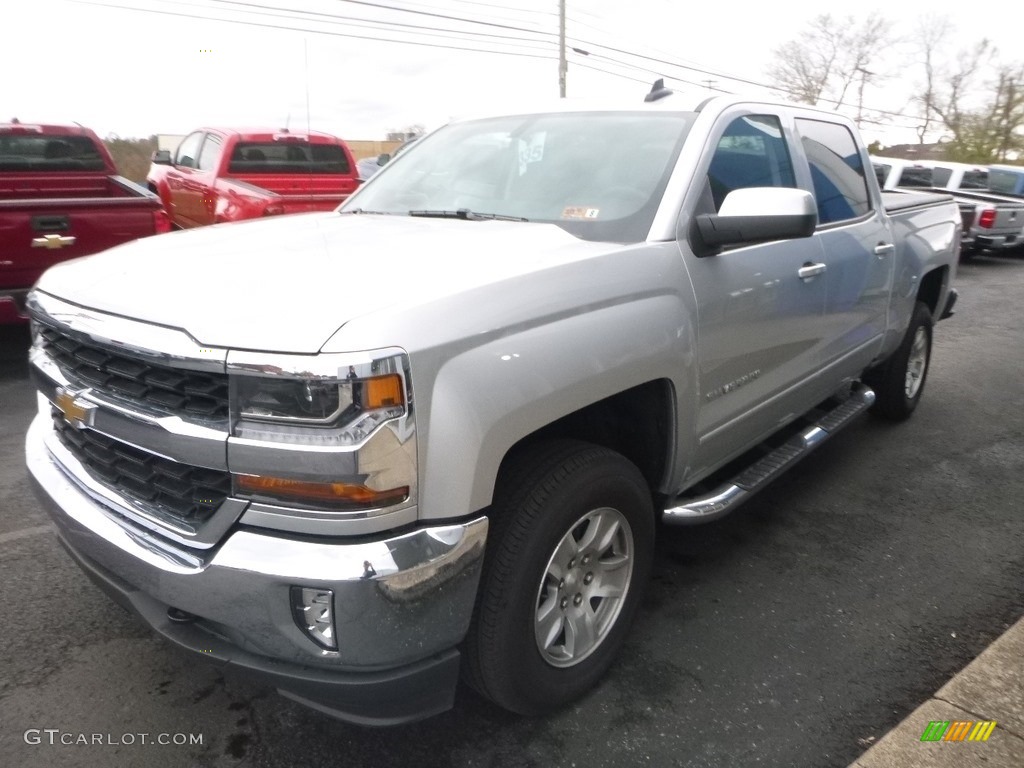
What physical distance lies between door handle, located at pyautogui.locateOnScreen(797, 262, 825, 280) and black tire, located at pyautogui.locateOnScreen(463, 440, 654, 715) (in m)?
1.34

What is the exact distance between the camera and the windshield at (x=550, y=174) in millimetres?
2879

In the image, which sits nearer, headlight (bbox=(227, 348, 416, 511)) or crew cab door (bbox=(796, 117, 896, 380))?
headlight (bbox=(227, 348, 416, 511))

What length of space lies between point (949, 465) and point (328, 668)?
4157mm

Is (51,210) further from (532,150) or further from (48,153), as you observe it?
(532,150)

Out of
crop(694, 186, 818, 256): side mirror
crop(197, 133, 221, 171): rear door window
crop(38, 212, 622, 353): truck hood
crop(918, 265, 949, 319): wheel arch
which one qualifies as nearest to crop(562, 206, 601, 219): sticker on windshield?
crop(38, 212, 622, 353): truck hood

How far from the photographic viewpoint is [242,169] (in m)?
9.46

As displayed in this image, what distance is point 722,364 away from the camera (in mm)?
2914

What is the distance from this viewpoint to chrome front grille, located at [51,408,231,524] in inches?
77.1

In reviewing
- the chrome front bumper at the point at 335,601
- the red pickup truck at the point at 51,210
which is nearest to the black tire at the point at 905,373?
the chrome front bumper at the point at 335,601

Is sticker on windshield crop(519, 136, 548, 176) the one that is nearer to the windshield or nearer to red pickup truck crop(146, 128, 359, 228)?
the windshield

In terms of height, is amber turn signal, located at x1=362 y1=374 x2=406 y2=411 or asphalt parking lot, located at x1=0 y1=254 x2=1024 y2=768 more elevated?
amber turn signal, located at x1=362 y1=374 x2=406 y2=411

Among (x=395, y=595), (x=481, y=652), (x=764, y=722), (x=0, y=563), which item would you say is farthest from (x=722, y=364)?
(x=0, y=563)

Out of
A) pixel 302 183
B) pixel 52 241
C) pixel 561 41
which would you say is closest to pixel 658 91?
pixel 52 241

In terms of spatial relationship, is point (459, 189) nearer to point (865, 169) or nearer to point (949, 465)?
point (865, 169)
